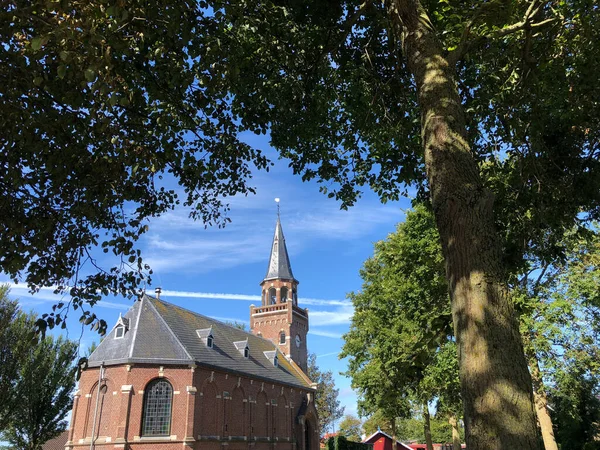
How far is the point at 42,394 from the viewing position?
31.8 m

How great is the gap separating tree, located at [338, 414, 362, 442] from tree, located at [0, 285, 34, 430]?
49.3 meters

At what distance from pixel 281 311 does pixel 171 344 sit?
20808mm

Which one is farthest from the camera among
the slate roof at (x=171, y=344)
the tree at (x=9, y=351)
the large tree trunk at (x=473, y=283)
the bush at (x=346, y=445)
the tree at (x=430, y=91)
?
the bush at (x=346, y=445)

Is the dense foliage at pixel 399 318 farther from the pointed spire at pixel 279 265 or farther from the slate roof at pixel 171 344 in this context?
the pointed spire at pixel 279 265

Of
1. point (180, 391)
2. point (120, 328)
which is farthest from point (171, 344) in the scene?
point (120, 328)

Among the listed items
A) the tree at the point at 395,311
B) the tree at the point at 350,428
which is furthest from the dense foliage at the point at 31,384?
the tree at the point at 350,428

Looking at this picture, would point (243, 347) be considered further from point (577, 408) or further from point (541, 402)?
point (541, 402)

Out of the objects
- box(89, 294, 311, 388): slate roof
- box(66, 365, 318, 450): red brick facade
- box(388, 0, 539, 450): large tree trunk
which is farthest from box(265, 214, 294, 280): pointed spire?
box(388, 0, 539, 450): large tree trunk

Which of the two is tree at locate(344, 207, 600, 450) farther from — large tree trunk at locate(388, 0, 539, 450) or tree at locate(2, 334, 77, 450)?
tree at locate(2, 334, 77, 450)

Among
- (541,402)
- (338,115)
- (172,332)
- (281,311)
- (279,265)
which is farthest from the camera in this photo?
(279,265)

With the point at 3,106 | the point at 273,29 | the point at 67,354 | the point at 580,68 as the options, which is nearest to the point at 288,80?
the point at 273,29

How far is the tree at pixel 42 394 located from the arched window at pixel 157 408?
530 cm

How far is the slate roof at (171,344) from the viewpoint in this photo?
31.5 meters

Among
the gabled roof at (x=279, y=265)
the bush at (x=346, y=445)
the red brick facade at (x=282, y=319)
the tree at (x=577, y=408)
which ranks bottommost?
the bush at (x=346, y=445)
